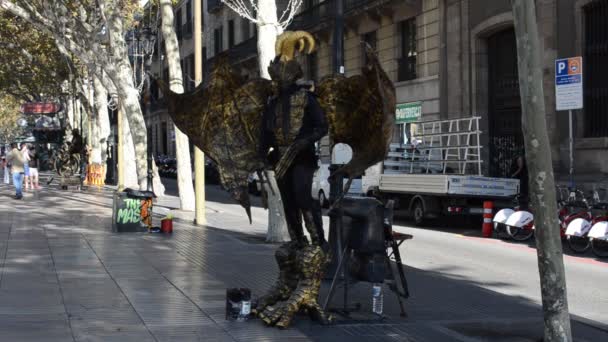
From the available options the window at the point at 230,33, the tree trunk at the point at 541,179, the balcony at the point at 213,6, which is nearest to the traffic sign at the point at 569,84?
the tree trunk at the point at 541,179

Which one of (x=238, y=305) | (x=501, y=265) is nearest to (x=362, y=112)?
(x=238, y=305)

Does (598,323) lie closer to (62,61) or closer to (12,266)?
(12,266)

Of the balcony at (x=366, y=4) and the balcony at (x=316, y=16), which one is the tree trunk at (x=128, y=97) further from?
the balcony at (x=316, y=16)

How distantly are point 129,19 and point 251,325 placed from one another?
89.0ft

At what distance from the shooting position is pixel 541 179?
733 cm

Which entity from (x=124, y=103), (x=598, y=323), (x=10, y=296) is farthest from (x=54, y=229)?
(x=598, y=323)

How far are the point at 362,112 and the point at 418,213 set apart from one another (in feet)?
42.1

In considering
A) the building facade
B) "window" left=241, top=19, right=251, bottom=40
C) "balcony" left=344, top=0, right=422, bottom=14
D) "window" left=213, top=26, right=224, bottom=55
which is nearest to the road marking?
the building facade

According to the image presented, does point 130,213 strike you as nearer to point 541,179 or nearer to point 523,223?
point 523,223

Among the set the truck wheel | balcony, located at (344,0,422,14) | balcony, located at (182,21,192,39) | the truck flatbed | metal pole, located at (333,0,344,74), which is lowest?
the truck wheel

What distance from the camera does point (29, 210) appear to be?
23.6m

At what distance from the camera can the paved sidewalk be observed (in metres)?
8.02

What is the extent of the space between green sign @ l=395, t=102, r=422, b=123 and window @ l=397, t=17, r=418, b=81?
1.00 meters

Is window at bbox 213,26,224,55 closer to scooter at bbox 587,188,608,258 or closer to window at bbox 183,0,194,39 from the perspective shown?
window at bbox 183,0,194,39
